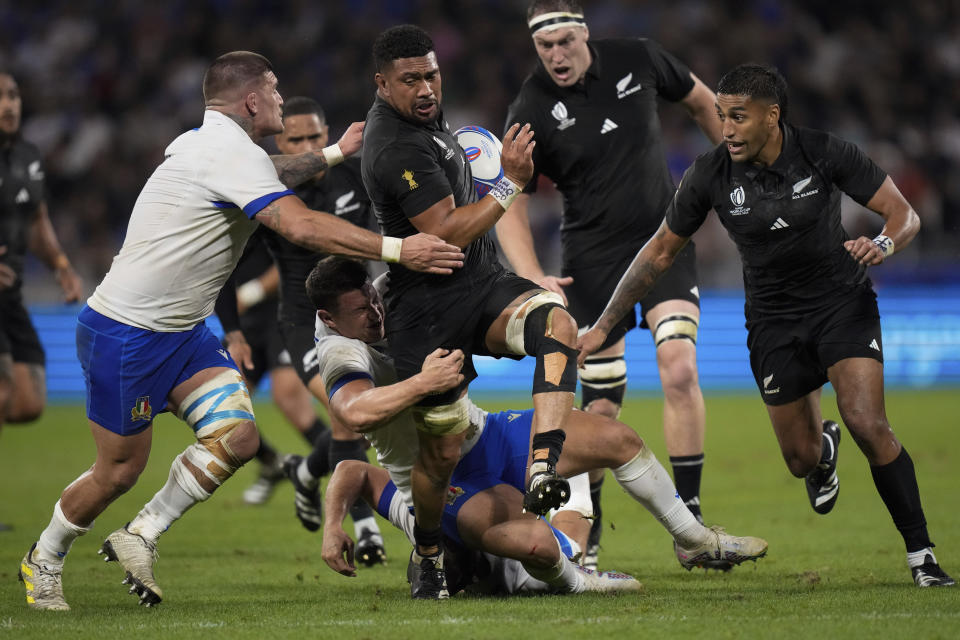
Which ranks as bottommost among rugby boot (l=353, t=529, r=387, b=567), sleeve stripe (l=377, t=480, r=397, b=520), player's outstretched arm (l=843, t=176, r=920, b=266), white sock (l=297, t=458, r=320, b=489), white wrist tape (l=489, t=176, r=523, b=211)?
Result: rugby boot (l=353, t=529, r=387, b=567)

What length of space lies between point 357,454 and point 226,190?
2872mm

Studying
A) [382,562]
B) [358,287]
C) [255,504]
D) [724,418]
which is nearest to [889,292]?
[724,418]

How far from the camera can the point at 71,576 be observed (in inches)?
281

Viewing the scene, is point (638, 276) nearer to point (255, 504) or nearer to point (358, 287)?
point (358, 287)

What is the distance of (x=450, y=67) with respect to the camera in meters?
21.4

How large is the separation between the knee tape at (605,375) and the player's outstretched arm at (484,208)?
2284 mm

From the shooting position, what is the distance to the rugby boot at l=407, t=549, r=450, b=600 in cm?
604

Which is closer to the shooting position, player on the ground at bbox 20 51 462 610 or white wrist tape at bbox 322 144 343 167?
player on the ground at bbox 20 51 462 610

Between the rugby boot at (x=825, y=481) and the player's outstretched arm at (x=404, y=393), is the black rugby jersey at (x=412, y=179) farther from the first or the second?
the rugby boot at (x=825, y=481)

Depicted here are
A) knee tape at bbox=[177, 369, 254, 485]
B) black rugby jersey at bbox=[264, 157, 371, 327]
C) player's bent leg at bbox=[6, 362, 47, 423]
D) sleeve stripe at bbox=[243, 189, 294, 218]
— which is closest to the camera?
sleeve stripe at bbox=[243, 189, 294, 218]

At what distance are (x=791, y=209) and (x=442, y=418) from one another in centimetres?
203

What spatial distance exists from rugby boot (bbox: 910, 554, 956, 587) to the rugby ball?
2.90 m

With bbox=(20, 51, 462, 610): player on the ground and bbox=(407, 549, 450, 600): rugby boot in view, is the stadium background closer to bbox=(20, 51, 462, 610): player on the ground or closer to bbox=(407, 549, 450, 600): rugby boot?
bbox=(407, 549, 450, 600): rugby boot

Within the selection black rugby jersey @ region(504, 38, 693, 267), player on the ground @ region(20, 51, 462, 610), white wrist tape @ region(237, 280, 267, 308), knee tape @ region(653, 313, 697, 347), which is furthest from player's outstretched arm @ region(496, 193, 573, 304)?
white wrist tape @ region(237, 280, 267, 308)
